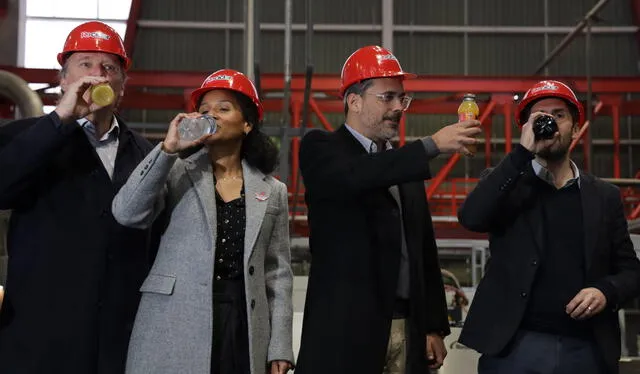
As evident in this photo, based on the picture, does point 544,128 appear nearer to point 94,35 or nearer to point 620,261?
point 620,261

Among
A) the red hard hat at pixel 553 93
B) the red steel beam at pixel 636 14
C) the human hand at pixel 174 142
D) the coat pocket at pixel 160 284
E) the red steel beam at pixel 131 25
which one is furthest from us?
the red steel beam at pixel 636 14

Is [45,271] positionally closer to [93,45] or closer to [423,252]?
[93,45]

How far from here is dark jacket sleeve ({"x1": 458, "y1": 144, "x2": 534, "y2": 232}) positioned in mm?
2783

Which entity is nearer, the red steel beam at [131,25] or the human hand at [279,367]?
the human hand at [279,367]

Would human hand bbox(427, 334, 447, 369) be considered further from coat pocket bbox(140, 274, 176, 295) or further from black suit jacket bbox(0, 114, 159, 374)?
black suit jacket bbox(0, 114, 159, 374)

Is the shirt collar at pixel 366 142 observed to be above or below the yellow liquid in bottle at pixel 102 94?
below

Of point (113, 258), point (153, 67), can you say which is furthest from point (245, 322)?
point (153, 67)

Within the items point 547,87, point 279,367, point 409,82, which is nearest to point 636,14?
point 409,82

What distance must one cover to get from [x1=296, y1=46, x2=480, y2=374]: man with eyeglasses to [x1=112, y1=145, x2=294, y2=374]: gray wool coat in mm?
160

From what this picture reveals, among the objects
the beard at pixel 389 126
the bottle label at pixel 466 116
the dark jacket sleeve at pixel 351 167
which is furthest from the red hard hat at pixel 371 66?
the bottle label at pixel 466 116

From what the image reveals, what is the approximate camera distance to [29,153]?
2.45m

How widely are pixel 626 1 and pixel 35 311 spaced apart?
17.3m

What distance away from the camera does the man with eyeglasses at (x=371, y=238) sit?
A: 267cm

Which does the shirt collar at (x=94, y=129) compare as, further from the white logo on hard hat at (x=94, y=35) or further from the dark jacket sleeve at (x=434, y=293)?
the dark jacket sleeve at (x=434, y=293)
